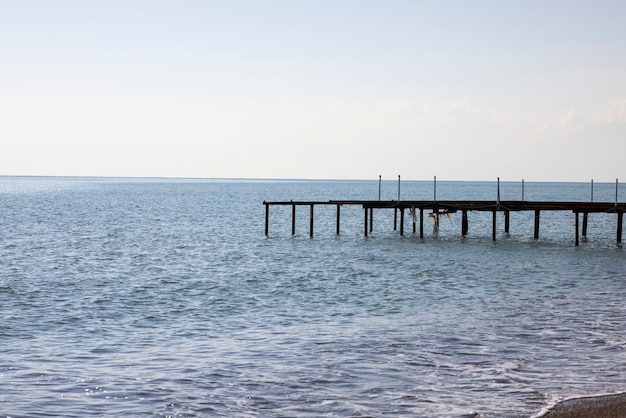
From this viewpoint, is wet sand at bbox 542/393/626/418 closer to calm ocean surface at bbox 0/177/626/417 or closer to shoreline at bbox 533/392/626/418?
shoreline at bbox 533/392/626/418

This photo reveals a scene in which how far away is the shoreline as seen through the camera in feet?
38.2

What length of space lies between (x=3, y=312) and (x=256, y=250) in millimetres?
24268

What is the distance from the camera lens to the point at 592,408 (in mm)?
12016

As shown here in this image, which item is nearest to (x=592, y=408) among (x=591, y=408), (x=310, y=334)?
(x=591, y=408)

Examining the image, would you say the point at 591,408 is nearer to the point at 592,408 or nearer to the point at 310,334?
the point at 592,408

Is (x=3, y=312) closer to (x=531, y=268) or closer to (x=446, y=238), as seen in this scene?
(x=531, y=268)

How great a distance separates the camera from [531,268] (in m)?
35.3

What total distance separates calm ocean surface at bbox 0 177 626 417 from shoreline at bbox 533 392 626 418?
1.17 ft

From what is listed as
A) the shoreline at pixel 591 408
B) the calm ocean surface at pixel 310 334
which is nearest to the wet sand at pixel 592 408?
the shoreline at pixel 591 408

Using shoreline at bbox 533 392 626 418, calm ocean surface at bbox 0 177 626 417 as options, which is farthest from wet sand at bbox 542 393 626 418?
calm ocean surface at bbox 0 177 626 417

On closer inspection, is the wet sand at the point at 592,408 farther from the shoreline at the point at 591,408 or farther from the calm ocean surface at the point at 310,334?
the calm ocean surface at the point at 310,334

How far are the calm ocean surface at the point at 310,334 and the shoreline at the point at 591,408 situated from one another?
0.36 metres

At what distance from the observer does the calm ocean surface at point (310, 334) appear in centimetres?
1330

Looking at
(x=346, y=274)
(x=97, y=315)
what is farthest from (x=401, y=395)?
(x=346, y=274)
